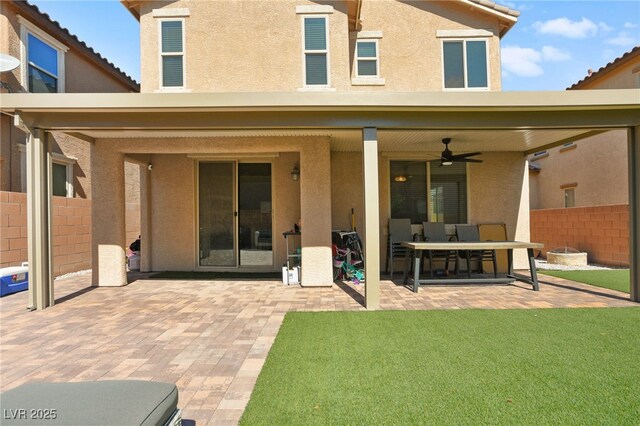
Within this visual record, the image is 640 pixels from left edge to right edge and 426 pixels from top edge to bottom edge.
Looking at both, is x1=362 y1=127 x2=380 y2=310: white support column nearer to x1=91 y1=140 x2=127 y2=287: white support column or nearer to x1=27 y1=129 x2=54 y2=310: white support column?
x1=27 y1=129 x2=54 y2=310: white support column

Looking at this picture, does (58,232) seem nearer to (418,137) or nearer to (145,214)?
(145,214)

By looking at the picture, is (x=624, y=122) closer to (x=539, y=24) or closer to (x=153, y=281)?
(x=539, y=24)

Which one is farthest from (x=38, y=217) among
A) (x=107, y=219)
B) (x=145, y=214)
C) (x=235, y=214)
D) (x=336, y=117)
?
(x=336, y=117)

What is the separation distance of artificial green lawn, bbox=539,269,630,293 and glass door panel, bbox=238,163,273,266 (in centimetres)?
632

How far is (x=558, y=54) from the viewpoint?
1337 centimetres

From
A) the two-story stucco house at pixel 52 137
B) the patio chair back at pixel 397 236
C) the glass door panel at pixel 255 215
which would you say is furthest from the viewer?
the glass door panel at pixel 255 215

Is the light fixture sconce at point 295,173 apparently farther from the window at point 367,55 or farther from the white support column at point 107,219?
the white support column at point 107,219

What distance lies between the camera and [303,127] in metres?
4.97

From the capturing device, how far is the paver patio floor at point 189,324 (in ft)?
9.82

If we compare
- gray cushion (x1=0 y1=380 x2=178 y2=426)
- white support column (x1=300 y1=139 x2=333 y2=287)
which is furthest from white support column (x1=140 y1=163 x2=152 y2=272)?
gray cushion (x1=0 y1=380 x2=178 y2=426)

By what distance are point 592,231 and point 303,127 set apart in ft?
28.9

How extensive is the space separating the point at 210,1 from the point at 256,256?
5665 mm

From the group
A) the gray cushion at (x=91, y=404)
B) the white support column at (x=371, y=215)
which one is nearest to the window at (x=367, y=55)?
the white support column at (x=371, y=215)

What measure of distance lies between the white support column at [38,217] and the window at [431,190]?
6.49m
